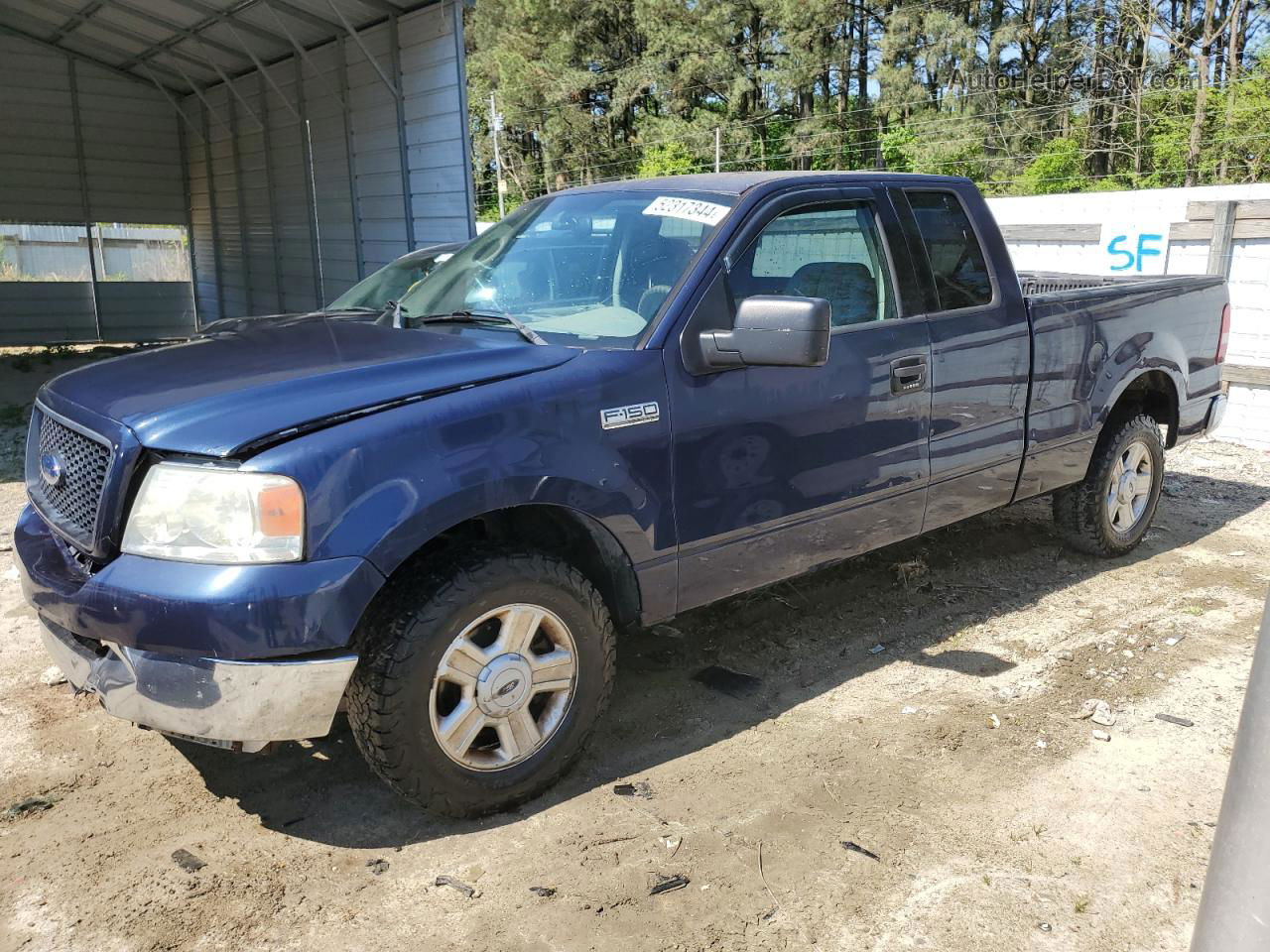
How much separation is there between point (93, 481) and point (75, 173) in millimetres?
19926

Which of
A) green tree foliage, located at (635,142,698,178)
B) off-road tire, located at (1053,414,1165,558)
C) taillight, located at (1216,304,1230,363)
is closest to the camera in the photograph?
→ off-road tire, located at (1053,414,1165,558)

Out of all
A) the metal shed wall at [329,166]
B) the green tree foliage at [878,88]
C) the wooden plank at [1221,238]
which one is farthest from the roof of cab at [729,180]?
the green tree foliage at [878,88]

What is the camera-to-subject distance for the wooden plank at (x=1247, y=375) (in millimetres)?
8094

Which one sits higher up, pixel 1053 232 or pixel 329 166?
pixel 329 166

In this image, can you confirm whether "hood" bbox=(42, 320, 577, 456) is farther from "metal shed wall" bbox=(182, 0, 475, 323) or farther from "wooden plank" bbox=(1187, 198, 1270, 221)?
"metal shed wall" bbox=(182, 0, 475, 323)

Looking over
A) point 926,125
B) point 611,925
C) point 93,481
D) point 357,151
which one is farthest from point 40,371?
point 926,125

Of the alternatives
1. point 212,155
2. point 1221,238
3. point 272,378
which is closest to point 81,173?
point 212,155

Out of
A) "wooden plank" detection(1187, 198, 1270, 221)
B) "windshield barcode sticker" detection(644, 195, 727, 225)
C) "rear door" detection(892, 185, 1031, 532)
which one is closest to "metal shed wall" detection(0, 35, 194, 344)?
"wooden plank" detection(1187, 198, 1270, 221)

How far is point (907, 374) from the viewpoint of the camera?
4109 mm

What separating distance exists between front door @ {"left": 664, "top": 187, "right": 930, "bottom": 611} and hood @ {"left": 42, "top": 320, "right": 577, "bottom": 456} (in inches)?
23.2

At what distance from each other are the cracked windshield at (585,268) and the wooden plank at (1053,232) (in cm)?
621

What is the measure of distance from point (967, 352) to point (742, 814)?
2233 mm

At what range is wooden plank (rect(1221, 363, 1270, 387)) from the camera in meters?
8.09

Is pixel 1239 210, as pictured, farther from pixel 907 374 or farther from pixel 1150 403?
Result: pixel 907 374
